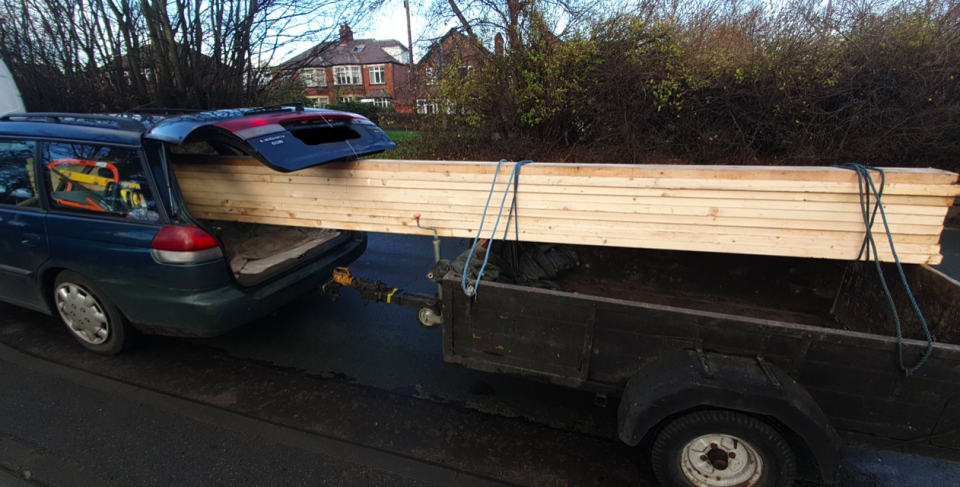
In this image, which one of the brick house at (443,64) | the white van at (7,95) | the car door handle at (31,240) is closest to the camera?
the car door handle at (31,240)

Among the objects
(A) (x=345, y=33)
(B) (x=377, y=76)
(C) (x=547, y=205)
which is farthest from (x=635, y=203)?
(B) (x=377, y=76)

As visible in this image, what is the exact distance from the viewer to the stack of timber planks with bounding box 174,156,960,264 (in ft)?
→ 8.57

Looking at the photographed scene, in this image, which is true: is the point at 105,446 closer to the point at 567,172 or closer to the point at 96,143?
the point at 96,143

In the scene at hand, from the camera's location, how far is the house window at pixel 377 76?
45.4 meters

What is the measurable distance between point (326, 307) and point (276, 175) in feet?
5.32

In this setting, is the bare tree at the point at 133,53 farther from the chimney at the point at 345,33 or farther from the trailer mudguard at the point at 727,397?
the trailer mudguard at the point at 727,397

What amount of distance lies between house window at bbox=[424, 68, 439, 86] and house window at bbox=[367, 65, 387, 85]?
37730 millimetres

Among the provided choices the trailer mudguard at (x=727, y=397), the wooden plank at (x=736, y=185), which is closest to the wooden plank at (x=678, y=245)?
the wooden plank at (x=736, y=185)

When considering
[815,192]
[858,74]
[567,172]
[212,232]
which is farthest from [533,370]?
[858,74]

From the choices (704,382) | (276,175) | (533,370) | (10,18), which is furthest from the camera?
(10,18)

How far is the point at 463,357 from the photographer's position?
107 inches

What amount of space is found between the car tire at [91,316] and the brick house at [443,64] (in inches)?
297

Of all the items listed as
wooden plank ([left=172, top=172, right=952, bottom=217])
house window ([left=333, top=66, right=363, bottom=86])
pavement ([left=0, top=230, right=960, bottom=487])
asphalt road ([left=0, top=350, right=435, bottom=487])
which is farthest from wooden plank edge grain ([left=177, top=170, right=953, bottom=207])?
house window ([left=333, top=66, right=363, bottom=86])

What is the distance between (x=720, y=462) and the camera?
2201mm
